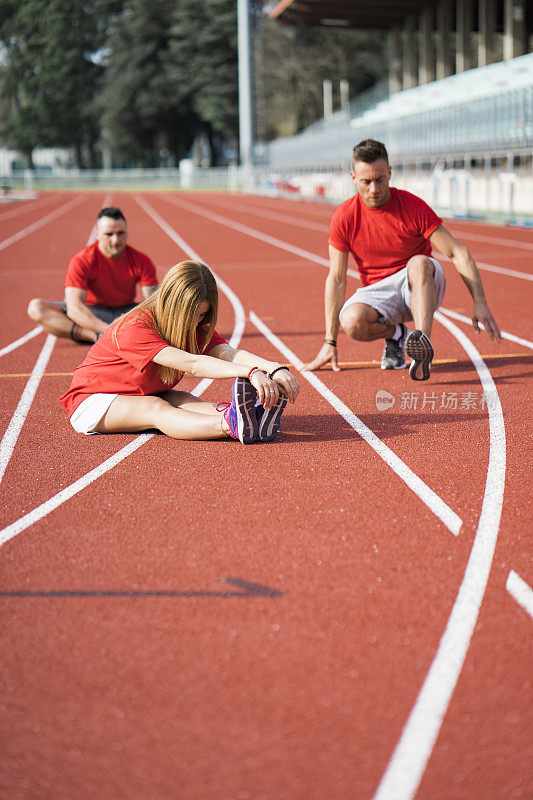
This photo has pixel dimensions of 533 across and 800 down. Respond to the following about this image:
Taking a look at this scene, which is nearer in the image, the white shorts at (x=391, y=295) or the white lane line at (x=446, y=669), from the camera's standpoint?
the white lane line at (x=446, y=669)

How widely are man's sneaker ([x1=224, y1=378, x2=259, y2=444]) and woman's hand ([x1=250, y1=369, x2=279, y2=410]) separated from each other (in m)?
0.09

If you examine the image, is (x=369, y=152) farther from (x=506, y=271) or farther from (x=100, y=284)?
(x=506, y=271)

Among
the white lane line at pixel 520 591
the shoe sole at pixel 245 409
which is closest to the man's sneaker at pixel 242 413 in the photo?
the shoe sole at pixel 245 409

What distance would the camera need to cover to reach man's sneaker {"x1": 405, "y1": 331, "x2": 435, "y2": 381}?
5.58 metres

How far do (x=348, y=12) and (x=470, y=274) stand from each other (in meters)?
40.1

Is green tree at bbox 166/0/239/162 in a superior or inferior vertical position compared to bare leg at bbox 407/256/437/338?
superior

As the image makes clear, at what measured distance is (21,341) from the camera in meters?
8.29

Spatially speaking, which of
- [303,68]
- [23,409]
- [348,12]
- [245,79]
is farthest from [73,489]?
[303,68]

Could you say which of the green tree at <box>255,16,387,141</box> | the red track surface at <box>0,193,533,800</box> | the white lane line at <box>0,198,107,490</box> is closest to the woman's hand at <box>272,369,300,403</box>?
the red track surface at <box>0,193,533,800</box>

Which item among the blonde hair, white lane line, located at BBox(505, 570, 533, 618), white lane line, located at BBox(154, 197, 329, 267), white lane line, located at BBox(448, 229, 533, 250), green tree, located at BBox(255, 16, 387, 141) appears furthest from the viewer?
green tree, located at BBox(255, 16, 387, 141)

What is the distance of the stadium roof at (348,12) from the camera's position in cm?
3981

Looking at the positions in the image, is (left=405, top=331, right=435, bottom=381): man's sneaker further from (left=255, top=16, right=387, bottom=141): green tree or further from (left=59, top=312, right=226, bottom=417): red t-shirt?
(left=255, top=16, right=387, bottom=141): green tree

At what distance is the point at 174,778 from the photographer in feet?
7.14

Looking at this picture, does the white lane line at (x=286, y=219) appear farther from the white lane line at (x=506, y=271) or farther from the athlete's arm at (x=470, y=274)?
the athlete's arm at (x=470, y=274)
